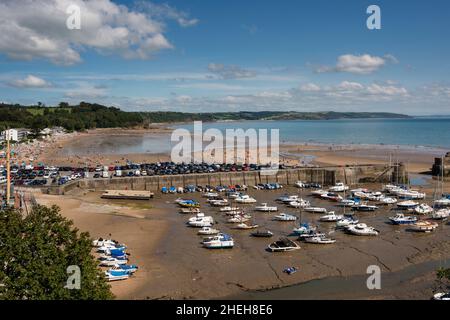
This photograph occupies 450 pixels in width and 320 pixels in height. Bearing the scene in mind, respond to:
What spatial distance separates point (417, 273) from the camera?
85.9 ft

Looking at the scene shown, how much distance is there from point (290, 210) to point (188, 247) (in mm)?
16065

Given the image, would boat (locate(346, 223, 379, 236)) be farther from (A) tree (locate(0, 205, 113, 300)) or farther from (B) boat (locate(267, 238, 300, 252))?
(A) tree (locate(0, 205, 113, 300))

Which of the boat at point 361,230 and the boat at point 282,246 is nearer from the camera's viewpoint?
the boat at point 282,246

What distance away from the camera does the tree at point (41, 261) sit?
46.1ft

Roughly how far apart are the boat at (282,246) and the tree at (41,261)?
15813 mm

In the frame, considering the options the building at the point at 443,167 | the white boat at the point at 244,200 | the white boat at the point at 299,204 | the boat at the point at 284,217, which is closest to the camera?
the boat at the point at 284,217

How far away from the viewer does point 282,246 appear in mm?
29906

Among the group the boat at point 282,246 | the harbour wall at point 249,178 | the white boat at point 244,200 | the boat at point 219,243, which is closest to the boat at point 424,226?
the boat at point 282,246

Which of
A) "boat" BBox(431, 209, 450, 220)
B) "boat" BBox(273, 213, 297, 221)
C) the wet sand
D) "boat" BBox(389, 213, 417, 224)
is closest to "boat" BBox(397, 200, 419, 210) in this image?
the wet sand

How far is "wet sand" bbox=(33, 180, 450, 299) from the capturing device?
23828 mm

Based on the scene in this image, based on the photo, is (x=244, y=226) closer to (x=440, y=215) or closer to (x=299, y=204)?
(x=299, y=204)

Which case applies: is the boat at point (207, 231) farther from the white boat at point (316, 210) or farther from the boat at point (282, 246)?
the white boat at point (316, 210)
